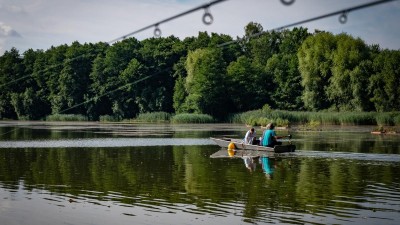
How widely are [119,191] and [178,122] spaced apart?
78.2m

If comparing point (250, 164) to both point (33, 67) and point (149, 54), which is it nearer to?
point (149, 54)

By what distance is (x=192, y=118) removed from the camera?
96.5m

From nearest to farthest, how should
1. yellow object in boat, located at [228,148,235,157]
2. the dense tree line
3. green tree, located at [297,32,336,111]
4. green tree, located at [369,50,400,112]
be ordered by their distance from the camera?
yellow object in boat, located at [228,148,235,157]
green tree, located at [369,50,400,112]
the dense tree line
green tree, located at [297,32,336,111]

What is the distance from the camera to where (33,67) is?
130000 millimetres

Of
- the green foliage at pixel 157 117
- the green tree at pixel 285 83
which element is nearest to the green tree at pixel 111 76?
the green foliage at pixel 157 117

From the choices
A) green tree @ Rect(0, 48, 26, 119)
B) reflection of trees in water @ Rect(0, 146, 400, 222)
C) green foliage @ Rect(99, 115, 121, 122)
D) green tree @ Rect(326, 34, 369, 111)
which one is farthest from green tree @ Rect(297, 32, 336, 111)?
green tree @ Rect(0, 48, 26, 119)

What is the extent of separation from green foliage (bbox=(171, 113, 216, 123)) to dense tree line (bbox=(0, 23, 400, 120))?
3.57m

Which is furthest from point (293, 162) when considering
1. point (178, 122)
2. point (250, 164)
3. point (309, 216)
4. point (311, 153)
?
point (178, 122)

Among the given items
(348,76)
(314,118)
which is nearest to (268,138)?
(314,118)

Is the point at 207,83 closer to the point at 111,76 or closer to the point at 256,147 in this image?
the point at 111,76

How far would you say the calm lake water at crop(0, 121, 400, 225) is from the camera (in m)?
14.7

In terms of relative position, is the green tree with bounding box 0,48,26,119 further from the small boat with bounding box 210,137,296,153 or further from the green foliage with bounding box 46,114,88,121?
the small boat with bounding box 210,137,296,153

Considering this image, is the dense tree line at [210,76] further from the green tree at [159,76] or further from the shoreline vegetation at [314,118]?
the shoreline vegetation at [314,118]

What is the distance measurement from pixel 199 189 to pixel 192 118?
3050 inches
